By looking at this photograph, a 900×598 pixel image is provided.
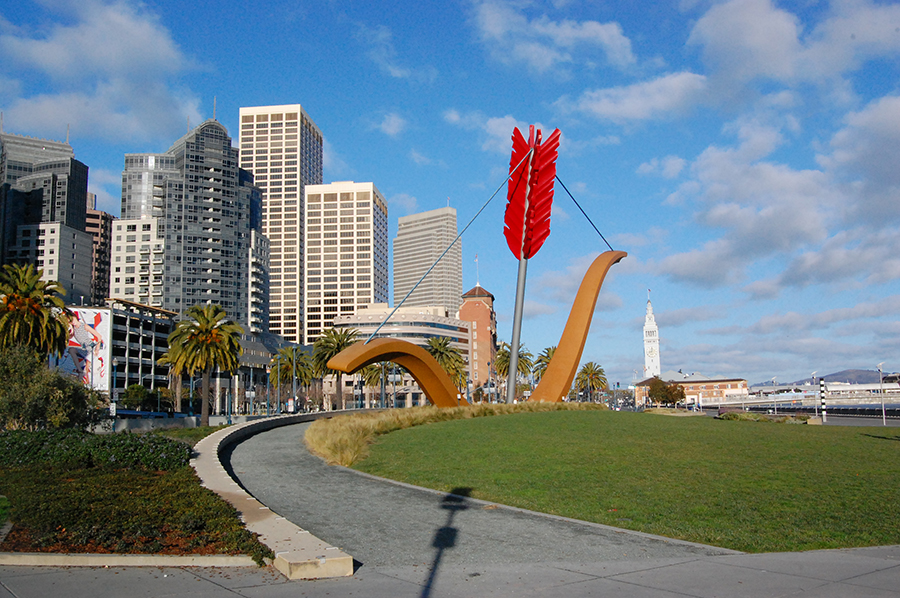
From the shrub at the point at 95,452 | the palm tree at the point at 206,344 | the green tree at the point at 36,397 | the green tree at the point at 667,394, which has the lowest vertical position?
the green tree at the point at 667,394

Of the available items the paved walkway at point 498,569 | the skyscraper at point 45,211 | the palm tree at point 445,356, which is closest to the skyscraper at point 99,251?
the skyscraper at point 45,211

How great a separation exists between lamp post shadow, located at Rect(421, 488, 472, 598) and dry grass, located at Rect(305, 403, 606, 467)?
16.5 ft

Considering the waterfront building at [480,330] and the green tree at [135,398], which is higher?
the waterfront building at [480,330]

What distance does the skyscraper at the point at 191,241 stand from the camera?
5007 inches

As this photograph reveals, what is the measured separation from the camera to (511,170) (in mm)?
36844

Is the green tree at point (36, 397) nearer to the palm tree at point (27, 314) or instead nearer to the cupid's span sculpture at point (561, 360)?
the palm tree at point (27, 314)

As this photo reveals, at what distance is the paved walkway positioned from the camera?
6.29m

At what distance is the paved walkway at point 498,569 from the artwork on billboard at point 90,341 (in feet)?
271

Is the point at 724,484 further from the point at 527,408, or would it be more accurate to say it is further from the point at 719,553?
the point at 527,408

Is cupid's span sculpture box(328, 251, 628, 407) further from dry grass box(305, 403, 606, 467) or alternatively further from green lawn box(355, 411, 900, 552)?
green lawn box(355, 411, 900, 552)

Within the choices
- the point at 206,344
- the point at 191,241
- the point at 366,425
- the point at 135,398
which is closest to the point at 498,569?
the point at 366,425

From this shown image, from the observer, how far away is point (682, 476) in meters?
13.5

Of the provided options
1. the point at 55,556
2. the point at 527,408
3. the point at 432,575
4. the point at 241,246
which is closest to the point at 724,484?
the point at 432,575

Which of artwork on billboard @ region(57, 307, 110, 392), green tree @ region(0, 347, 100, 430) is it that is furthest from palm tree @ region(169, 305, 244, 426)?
artwork on billboard @ region(57, 307, 110, 392)
